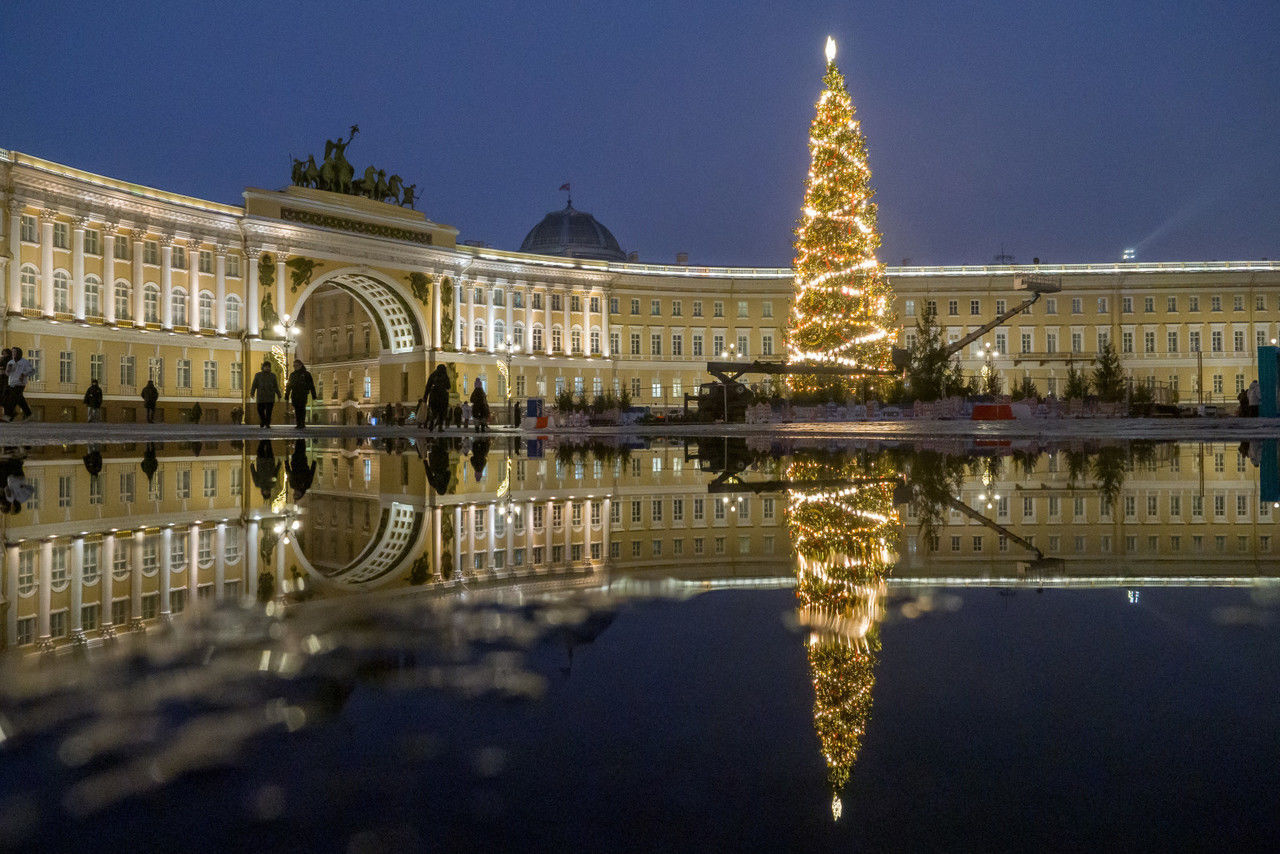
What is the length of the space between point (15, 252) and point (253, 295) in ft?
33.2

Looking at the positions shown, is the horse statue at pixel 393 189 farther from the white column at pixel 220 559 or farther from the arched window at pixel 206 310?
the white column at pixel 220 559

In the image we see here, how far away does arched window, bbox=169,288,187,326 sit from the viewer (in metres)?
43.7

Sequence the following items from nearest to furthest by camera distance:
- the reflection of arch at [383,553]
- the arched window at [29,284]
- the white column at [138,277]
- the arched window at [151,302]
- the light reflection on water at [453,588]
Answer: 1. the light reflection on water at [453,588]
2. the reflection of arch at [383,553]
3. the arched window at [29,284]
4. the white column at [138,277]
5. the arched window at [151,302]

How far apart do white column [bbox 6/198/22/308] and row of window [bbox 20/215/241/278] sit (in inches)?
22.3

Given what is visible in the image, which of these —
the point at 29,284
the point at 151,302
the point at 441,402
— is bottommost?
the point at 441,402

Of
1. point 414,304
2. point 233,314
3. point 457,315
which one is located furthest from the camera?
point 457,315

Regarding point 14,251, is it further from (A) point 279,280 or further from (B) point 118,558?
(B) point 118,558

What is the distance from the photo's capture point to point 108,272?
135ft

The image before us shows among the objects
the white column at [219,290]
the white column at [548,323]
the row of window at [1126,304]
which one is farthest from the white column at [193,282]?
the row of window at [1126,304]

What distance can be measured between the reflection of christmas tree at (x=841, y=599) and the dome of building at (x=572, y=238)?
7006 cm

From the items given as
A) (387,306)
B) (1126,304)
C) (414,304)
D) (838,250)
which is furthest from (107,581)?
(1126,304)

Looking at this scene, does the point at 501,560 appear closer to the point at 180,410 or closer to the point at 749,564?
the point at 749,564

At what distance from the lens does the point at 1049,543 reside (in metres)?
3.20

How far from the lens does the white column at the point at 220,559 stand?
248 centimetres
